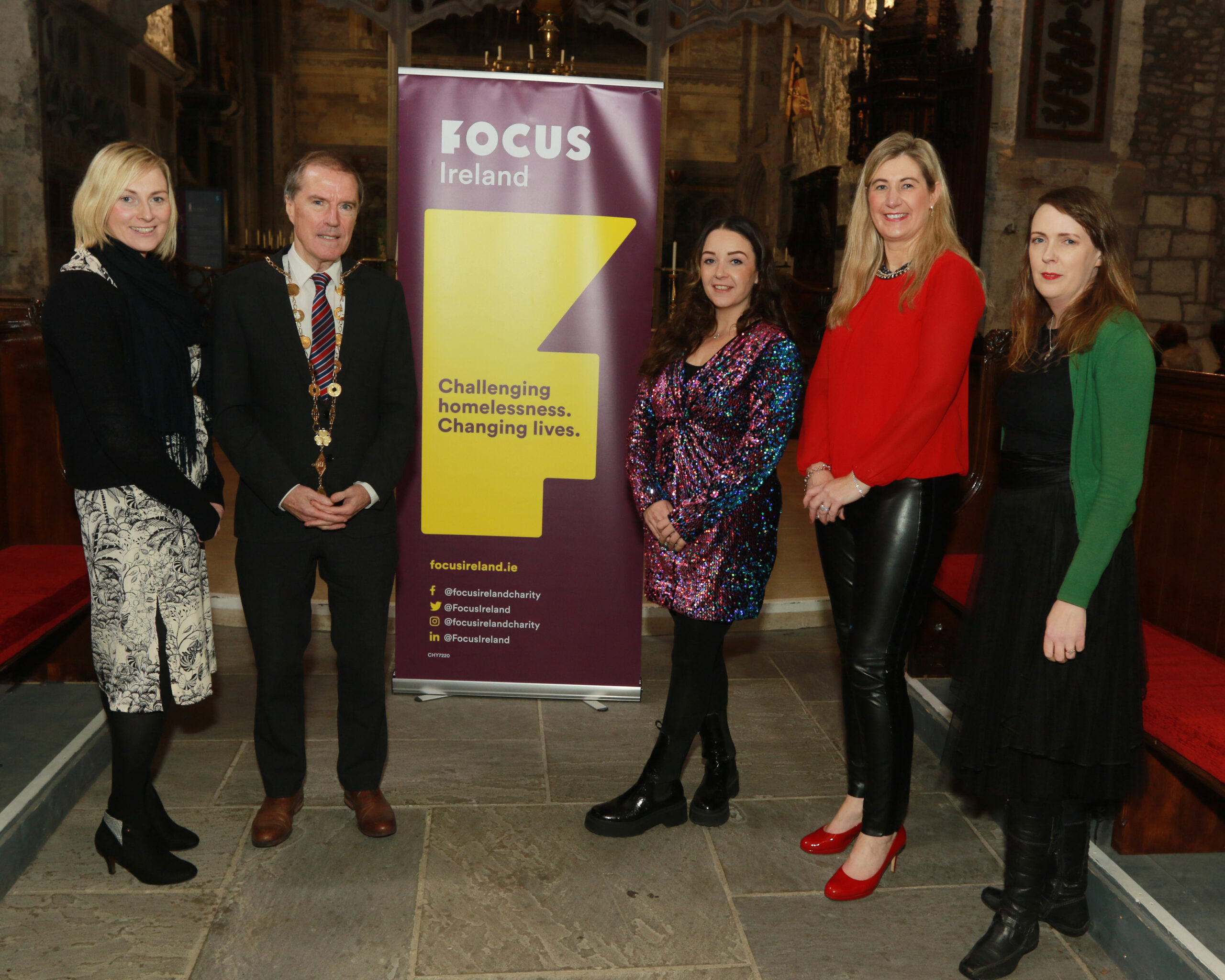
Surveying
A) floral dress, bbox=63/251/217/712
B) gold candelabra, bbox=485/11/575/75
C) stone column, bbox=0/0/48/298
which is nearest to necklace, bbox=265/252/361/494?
floral dress, bbox=63/251/217/712

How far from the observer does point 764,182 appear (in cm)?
1024

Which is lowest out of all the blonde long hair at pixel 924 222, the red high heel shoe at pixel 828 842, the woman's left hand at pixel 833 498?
the red high heel shoe at pixel 828 842

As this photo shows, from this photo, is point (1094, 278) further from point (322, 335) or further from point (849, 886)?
point (322, 335)

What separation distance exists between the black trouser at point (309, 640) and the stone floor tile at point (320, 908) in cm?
15

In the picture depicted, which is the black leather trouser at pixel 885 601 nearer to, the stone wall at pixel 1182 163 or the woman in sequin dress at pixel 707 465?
the woman in sequin dress at pixel 707 465

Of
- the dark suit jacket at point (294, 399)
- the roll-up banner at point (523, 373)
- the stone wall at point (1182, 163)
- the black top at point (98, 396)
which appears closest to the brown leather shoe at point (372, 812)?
the dark suit jacket at point (294, 399)

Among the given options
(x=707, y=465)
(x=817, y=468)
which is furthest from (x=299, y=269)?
(x=817, y=468)

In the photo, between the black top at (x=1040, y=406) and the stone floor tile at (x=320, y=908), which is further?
the stone floor tile at (x=320, y=908)

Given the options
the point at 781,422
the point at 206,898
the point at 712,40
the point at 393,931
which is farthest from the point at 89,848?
the point at 712,40

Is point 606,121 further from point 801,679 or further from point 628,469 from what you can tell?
point 801,679

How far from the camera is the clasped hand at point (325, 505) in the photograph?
2.25m

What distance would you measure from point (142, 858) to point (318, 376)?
3.77 ft

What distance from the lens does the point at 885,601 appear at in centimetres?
213

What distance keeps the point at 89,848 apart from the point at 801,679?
7.68 feet
